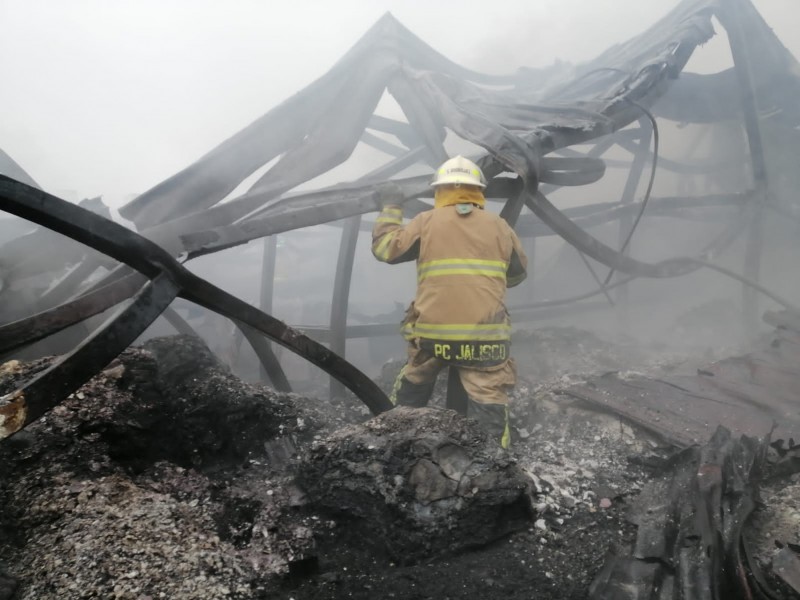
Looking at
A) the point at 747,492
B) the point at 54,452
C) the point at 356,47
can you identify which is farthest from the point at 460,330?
the point at 356,47

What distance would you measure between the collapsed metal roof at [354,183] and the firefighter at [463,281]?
248 millimetres

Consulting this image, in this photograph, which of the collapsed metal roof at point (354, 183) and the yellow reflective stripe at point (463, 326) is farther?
the yellow reflective stripe at point (463, 326)

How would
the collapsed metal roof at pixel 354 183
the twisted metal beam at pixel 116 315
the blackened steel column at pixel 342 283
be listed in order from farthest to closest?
the blackened steel column at pixel 342 283
the collapsed metal roof at pixel 354 183
the twisted metal beam at pixel 116 315

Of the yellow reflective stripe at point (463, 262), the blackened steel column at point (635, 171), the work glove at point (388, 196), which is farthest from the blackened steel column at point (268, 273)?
the blackened steel column at point (635, 171)

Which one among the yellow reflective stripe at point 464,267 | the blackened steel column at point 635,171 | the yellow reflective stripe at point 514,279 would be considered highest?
the blackened steel column at point 635,171

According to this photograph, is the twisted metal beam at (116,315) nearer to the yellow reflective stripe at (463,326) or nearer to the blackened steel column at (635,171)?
the yellow reflective stripe at (463,326)

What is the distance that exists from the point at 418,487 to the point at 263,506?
0.56 metres

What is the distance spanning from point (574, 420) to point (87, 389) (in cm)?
249

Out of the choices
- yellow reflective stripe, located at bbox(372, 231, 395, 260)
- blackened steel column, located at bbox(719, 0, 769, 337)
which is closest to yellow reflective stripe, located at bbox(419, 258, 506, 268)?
yellow reflective stripe, located at bbox(372, 231, 395, 260)

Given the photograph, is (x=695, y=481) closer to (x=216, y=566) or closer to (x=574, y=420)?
(x=574, y=420)

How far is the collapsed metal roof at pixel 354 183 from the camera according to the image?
146 centimetres

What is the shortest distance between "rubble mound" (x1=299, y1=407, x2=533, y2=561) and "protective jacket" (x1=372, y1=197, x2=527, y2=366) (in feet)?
2.26

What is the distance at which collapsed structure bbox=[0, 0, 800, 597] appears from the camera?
149cm

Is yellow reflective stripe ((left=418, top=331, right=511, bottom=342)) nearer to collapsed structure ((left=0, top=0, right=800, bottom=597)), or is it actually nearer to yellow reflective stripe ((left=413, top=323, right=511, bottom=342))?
yellow reflective stripe ((left=413, top=323, right=511, bottom=342))
